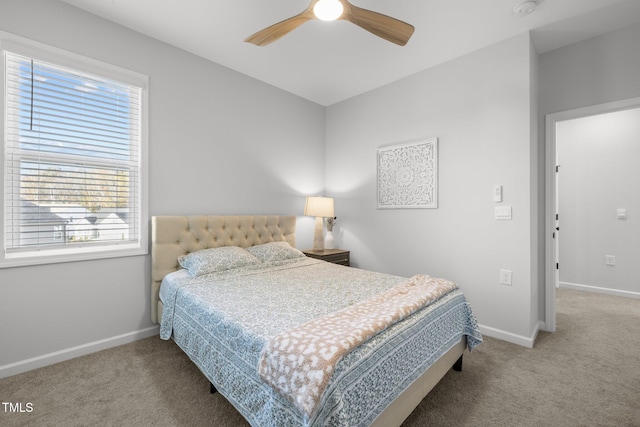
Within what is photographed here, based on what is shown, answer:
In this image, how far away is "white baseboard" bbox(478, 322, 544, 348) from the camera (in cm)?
237

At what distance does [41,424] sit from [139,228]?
1.40 metres

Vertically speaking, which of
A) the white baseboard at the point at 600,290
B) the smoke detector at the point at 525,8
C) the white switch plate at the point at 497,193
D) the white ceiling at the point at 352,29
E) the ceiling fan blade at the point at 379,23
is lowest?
the white baseboard at the point at 600,290

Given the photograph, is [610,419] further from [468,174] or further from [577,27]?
[577,27]

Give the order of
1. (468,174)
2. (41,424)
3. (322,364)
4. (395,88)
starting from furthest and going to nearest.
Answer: (395,88) < (468,174) < (41,424) < (322,364)

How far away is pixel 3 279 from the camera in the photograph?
6.17 feet

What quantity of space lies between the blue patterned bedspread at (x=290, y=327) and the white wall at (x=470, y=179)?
83 centimetres

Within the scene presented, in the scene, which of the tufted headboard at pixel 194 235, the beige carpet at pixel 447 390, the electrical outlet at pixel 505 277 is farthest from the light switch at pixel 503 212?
the tufted headboard at pixel 194 235

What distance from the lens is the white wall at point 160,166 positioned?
1.98 m

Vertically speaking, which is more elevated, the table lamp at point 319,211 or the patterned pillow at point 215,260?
the table lamp at point 319,211

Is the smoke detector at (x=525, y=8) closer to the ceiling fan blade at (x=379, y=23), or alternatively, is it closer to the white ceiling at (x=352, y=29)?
the white ceiling at (x=352, y=29)

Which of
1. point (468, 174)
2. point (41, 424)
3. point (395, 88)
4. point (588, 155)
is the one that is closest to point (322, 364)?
point (41, 424)

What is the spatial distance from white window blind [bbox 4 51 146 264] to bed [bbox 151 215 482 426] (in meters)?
0.41

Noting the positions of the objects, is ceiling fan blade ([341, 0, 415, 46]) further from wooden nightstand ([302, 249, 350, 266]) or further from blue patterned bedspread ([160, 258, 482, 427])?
wooden nightstand ([302, 249, 350, 266])

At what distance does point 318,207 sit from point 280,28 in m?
2.12
